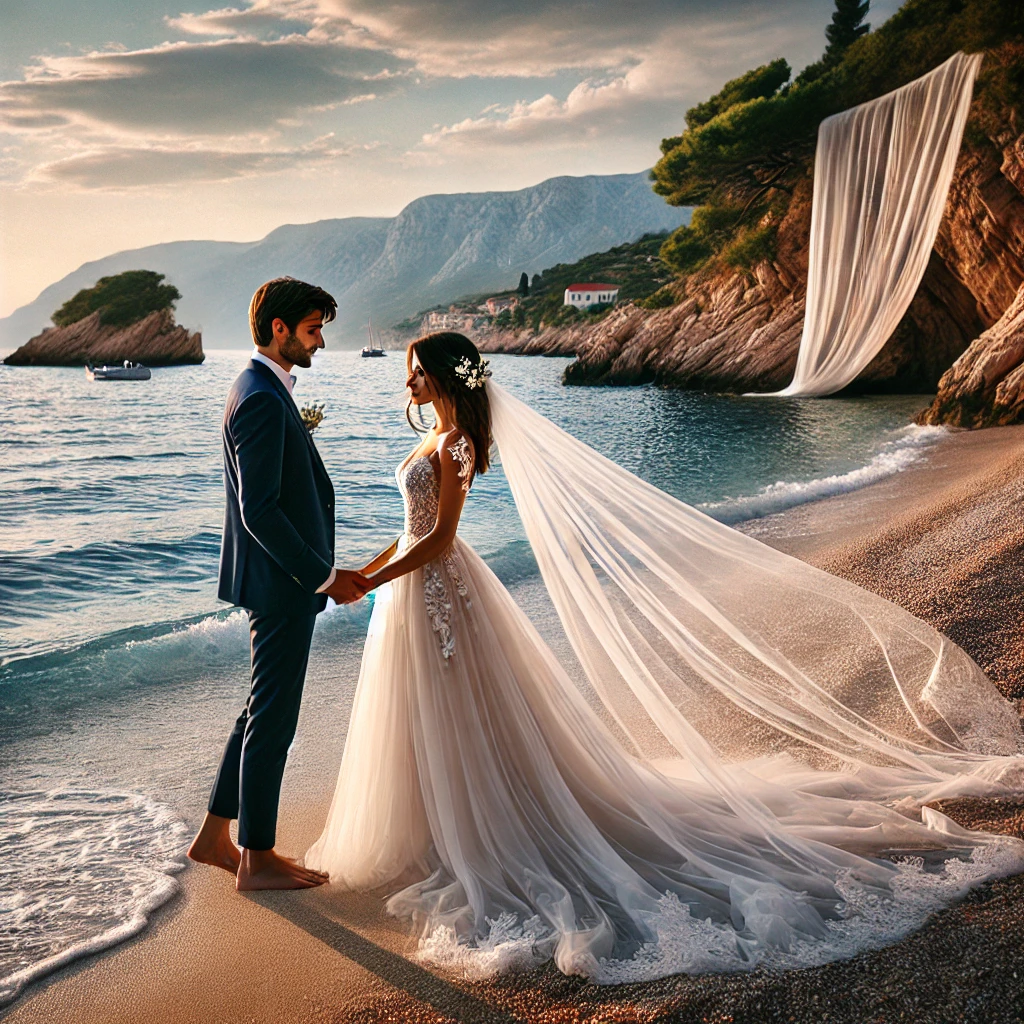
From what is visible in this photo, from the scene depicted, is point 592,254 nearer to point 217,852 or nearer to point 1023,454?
point 1023,454

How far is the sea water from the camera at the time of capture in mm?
2979

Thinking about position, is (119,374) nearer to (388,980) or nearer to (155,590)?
(155,590)

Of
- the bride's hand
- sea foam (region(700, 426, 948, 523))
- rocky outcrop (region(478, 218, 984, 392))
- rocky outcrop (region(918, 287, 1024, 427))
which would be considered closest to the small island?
rocky outcrop (region(478, 218, 984, 392))

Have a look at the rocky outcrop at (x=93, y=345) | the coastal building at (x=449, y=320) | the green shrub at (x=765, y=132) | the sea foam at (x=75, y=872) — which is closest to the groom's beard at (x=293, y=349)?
the sea foam at (x=75, y=872)

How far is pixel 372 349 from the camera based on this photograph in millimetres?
57625

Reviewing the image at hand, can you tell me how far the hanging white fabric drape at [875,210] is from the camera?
13320 millimetres

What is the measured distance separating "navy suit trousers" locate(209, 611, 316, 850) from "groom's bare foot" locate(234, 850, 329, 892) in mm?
52

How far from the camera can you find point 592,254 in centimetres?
5347

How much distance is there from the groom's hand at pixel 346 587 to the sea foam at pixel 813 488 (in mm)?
7747

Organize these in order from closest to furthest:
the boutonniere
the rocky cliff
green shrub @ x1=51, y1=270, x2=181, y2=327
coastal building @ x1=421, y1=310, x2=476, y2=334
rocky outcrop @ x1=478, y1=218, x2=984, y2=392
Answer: the boutonniere < the rocky cliff < rocky outcrop @ x1=478, y1=218, x2=984, y2=392 < coastal building @ x1=421, y1=310, x2=476, y2=334 < green shrub @ x1=51, y1=270, x2=181, y2=327

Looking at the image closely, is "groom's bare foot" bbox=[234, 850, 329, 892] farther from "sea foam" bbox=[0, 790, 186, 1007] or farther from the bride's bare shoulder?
the bride's bare shoulder

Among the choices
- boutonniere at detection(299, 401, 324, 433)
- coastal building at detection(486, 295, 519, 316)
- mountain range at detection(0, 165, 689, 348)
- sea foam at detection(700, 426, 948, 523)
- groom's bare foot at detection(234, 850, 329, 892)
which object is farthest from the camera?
mountain range at detection(0, 165, 689, 348)

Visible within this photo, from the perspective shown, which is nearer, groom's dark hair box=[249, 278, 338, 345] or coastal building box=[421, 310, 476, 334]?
groom's dark hair box=[249, 278, 338, 345]

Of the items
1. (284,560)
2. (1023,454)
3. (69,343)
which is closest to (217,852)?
(284,560)
